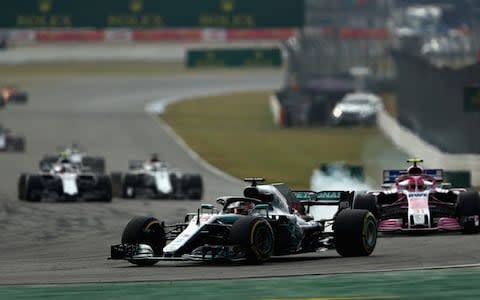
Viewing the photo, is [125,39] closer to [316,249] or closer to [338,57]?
[338,57]

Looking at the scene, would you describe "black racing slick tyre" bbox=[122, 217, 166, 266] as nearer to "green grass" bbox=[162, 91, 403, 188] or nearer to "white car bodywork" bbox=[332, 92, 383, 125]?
"green grass" bbox=[162, 91, 403, 188]

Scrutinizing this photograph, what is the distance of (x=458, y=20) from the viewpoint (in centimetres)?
4731

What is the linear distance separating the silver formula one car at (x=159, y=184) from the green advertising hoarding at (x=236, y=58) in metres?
53.6

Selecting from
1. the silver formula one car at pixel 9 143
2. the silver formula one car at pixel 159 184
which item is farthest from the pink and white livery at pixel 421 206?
the silver formula one car at pixel 9 143

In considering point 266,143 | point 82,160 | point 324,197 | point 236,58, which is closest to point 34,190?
point 82,160

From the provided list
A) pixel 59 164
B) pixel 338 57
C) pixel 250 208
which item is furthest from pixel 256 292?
pixel 338 57

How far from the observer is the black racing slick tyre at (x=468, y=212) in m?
23.8

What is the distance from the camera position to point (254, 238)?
18781mm

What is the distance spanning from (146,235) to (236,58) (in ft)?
246

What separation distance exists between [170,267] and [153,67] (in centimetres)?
10611

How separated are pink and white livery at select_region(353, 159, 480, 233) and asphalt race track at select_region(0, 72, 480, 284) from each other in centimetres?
38

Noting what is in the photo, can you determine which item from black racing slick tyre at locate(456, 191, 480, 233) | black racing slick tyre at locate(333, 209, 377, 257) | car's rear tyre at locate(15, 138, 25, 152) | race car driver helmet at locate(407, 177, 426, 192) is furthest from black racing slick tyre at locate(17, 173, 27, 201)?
car's rear tyre at locate(15, 138, 25, 152)

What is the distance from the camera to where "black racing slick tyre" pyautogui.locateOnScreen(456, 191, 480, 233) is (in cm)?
2378

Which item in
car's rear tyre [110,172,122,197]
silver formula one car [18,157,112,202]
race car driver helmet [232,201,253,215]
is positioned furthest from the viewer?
car's rear tyre [110,172,122,197]
